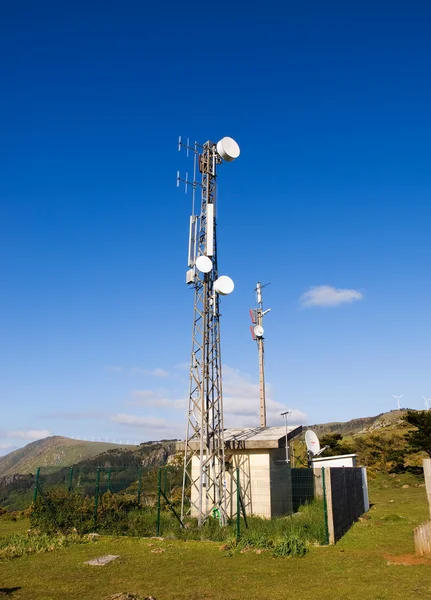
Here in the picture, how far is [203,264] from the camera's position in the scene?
59.2 feet

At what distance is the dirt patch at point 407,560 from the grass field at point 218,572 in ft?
0.08

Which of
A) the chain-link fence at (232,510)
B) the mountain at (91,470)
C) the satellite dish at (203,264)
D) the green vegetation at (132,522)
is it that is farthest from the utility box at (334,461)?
the satellite dish at (203,264)

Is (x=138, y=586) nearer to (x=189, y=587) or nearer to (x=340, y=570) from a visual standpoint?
(x=189, y=587)

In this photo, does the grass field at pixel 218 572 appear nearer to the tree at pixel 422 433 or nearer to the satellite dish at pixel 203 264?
the satellite dish at pixel 203 264

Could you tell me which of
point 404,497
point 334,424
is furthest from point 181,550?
point 334,424

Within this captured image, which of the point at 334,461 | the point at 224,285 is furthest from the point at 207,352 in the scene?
the point at 334,461

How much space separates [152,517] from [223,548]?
15.1 ft

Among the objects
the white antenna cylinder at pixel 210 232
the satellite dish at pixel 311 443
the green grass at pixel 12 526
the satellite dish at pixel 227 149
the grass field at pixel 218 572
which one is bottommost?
the green grass at pixel 12 526

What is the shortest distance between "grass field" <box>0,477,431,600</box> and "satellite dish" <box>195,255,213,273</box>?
9480 mm

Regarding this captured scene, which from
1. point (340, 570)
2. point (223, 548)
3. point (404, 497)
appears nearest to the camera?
point (340, 570)

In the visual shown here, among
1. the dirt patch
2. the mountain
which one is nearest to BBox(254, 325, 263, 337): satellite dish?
the mountain

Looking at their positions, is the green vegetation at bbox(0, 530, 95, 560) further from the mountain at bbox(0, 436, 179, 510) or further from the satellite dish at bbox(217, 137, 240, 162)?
the satellite dish at bbox(217, 137, 240, 162)

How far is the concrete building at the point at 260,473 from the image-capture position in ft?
58.2

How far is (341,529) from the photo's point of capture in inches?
606
